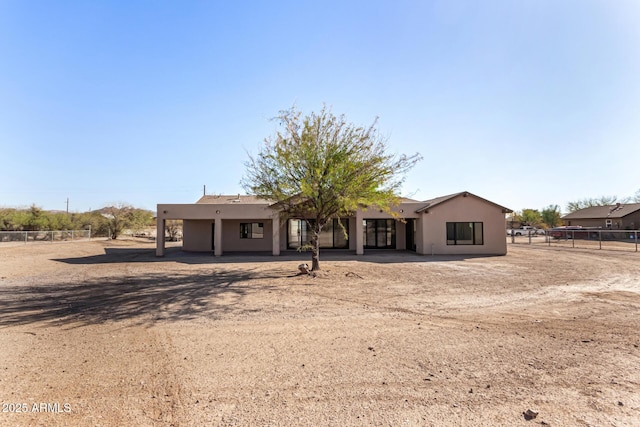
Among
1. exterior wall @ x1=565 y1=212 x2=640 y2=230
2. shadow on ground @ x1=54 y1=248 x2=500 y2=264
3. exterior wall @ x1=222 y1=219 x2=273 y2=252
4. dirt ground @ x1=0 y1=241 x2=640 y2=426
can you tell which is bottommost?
dirt ground @ x1=0 y1=241 x2=640 y2=426

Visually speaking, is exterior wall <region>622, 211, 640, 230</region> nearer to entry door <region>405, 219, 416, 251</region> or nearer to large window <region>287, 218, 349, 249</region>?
entry door <region>405, 219, 416, 251</region>

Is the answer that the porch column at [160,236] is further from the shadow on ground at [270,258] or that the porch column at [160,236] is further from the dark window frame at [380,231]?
the dark window frame at [380,231]

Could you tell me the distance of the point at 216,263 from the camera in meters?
16.2

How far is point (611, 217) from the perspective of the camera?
41.9m

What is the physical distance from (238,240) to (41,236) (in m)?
21.3

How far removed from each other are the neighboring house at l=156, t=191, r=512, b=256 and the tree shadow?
312 inches

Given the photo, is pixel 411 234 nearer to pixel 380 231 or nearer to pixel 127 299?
pixel 380 231

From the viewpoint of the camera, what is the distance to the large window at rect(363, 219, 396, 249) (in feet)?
74.9

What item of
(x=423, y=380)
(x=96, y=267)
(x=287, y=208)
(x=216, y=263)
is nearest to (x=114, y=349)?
(x=423, y=380)

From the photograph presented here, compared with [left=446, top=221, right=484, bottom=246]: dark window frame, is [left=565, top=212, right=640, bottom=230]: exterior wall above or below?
above

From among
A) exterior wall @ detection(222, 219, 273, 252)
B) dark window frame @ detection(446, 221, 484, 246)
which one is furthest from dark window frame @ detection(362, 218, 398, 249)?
exterior wall @ detection(222, 219, 273, 252)

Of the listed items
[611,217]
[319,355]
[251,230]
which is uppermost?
[611,217]

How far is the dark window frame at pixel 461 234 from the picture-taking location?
Answer: 2056cm

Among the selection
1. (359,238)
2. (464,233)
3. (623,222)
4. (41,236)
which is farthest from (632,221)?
(41,236)
